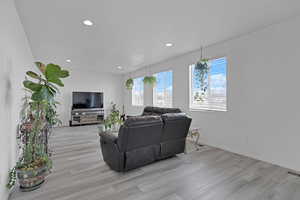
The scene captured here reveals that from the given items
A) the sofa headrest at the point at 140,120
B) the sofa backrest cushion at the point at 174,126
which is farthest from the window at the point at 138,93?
the sofa headrest at the point at 140,120

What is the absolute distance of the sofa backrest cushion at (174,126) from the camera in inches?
108

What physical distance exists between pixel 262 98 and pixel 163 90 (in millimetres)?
3261

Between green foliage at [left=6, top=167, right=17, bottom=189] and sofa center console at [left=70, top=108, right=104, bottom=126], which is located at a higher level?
sofa center console at [left=70, top=108, right=104, bottom=126]

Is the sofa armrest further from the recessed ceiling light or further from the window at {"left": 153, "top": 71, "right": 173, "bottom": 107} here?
the window at {"left": 153, "top": 71, "right": 173, "bottom": 107}

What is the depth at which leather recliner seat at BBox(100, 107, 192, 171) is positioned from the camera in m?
2.30

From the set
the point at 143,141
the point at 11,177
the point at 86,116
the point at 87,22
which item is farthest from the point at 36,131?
the point at 86,116

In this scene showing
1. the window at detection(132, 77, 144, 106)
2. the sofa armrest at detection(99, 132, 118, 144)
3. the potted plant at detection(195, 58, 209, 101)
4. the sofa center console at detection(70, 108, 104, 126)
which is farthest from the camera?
the window at detection(132, 77, 144, 106)

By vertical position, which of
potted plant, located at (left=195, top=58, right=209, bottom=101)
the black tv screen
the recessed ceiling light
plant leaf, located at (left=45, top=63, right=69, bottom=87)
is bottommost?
the black tv screen

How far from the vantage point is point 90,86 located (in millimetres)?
7277

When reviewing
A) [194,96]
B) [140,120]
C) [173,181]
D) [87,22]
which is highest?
[87,22]

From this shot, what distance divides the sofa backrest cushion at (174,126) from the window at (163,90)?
224 cm

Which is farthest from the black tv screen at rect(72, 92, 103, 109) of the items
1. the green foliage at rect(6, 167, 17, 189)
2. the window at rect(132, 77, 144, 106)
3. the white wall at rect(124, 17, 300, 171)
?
the white wall at rect(124, 17, 300, 171)

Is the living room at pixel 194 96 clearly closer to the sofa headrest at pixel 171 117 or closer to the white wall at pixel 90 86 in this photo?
the sofa headrest at pixel 171 117

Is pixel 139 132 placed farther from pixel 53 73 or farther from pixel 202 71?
pixel 202 71
